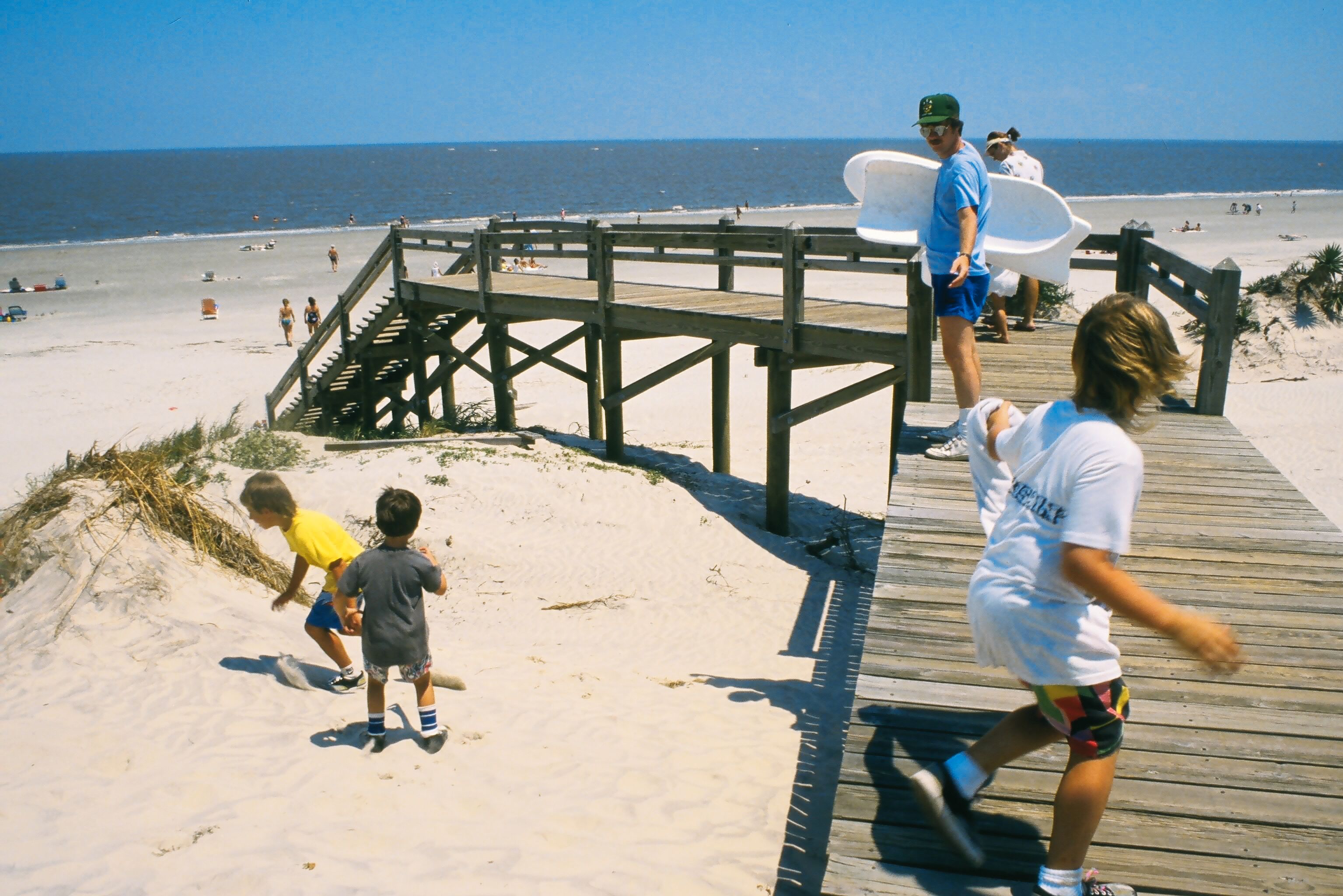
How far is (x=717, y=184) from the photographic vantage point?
310 feet

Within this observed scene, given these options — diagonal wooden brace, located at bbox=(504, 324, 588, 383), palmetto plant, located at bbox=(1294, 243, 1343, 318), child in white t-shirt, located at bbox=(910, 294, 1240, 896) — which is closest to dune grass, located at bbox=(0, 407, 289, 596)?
child in white t-shirt, located at bbox=(910, 294, 1240, 896)

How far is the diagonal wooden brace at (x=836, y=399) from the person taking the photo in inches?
346

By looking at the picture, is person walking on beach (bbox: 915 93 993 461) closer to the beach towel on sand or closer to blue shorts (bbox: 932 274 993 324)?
blue shorts (bbox: 932 274 993 324)

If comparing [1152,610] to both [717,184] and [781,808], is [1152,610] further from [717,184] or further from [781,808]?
[717,184]

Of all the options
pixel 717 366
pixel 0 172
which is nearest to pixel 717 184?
pixel 717 366

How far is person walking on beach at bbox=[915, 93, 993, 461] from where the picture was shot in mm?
4836

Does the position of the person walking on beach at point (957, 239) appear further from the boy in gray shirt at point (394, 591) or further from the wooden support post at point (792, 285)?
the wooden support post at point (792, 285)

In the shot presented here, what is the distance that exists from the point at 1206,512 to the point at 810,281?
1002 inches

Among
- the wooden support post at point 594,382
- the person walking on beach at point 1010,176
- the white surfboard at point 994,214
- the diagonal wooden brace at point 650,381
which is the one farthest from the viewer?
the wooden support post at point 594,382

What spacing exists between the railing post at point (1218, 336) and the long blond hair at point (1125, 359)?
3.94 metres

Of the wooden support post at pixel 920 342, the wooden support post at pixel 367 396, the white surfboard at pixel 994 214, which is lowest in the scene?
the wooden support post at pixel 367 396

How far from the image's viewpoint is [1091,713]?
2.43 m

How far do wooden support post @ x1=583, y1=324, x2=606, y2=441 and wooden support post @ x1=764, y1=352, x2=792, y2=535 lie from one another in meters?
2.64

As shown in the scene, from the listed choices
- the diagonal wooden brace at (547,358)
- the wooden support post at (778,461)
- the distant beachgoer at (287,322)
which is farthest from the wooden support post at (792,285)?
the distant beachgoer at (287,322)
